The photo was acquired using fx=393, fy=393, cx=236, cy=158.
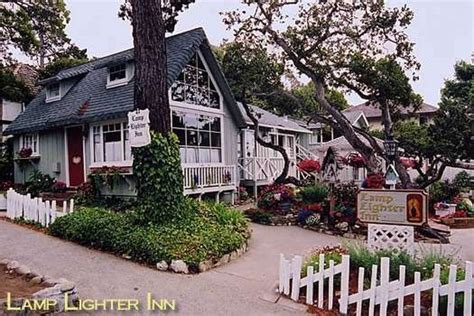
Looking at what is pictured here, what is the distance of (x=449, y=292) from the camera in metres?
4.14

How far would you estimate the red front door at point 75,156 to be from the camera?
542 inches

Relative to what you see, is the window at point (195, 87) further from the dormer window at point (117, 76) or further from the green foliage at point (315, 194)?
the green foliage at point (315, 194)

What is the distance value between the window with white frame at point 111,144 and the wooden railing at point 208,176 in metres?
1.94

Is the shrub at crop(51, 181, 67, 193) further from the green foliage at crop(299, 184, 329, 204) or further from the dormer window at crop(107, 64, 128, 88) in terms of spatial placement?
the green foliage at crop(299, 184, 329, 204)

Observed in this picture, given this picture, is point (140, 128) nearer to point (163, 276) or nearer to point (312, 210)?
point (163, 276)

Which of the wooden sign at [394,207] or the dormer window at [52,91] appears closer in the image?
the wooden sign at [394,207]

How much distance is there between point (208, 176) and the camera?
1370 centimetres

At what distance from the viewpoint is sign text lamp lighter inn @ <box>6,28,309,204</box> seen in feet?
41.4

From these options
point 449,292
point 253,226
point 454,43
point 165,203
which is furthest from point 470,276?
point 454,43

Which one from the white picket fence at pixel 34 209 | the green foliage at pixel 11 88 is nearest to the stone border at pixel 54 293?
the white picket fence at pixel 34 209

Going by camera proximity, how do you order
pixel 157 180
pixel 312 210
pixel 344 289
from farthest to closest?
pixel 312 210 < pixel 157 180 < pixel 344 289

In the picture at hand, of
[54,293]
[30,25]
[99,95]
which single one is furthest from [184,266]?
[30,25]

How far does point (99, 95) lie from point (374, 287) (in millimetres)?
11688

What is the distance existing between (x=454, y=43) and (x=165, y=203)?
41.6ft
